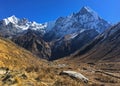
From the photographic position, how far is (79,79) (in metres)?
35.1

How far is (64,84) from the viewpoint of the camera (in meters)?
26.3

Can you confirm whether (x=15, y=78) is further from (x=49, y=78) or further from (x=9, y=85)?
(x=49, y=78)

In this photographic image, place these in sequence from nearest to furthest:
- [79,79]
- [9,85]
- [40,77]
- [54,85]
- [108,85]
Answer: [9,85]
[54,85]
[40,77]
[79,79]
[108,85]

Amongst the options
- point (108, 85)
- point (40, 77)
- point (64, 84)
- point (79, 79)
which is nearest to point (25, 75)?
point (40, 77)

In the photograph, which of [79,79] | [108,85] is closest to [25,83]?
[79,79]

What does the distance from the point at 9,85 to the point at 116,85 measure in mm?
23980

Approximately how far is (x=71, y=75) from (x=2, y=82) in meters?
12.7

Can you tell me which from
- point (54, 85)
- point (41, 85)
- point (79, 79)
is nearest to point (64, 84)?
point (54, 85)

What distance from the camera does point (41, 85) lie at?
2412 centimetres

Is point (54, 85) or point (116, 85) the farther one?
point (116, 85)

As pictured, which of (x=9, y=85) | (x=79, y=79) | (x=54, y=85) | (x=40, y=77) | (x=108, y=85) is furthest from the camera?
(x=108, y=85)

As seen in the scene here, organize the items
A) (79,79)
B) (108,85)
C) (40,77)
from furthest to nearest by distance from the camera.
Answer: (108,85) < (79,79) < (40,77)

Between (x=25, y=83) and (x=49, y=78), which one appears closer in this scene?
(x=25, y=83)

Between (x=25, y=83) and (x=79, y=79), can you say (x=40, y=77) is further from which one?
(x=79, y=79)
